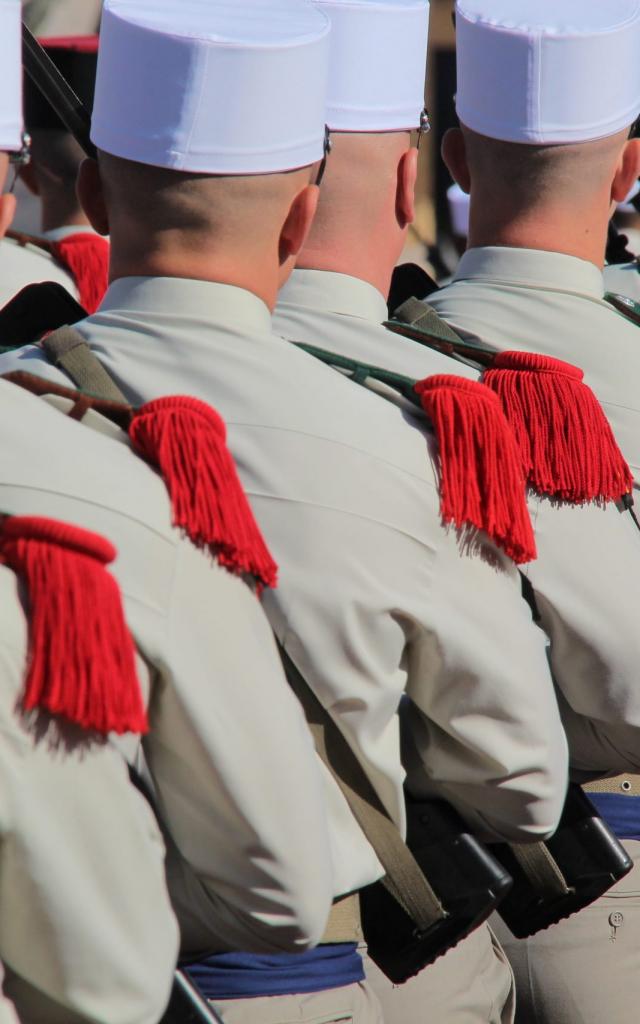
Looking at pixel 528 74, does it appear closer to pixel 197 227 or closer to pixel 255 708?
pixel 197 227

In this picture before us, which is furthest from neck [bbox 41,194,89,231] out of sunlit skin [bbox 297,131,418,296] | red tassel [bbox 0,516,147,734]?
red tassel [bbox 0,516,147,734]

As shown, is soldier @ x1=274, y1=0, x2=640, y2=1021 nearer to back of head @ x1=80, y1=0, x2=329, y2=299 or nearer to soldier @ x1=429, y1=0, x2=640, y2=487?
soldier @ x1=429, y1=0, x2=640, y2=487

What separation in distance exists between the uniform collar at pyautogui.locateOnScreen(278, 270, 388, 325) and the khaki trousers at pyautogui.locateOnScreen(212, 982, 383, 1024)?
1044mm

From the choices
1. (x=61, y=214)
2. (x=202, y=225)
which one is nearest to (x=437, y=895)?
(x=202, y=225)

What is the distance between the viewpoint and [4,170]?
2250mm

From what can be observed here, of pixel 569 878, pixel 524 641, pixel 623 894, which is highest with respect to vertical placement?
pixel 524 641

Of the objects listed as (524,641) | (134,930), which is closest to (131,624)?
(134,930)

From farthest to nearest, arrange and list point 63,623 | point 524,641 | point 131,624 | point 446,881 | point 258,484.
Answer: point 446,881, point 524,641, point 258,484, point 131,624, point 63,623

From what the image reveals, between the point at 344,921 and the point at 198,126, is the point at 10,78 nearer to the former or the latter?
the point at 198,126

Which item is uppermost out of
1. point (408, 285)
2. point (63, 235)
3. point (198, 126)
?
point (198, 126)

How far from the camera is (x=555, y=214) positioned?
9.71 ft

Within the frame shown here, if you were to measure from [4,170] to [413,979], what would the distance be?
1404mm

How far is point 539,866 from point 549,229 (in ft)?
3.80

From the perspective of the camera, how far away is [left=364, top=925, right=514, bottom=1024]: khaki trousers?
8.34 ft
